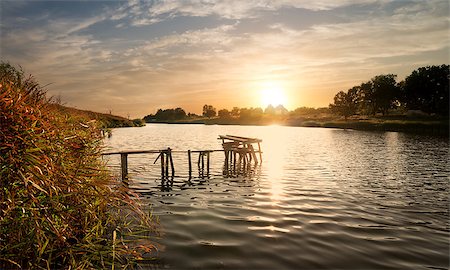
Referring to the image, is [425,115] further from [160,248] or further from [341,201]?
[160,248]

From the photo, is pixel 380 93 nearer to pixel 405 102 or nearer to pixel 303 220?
pixel 405 102

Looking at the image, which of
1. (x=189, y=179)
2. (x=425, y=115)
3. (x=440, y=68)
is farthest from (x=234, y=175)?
(x=440, y=68)

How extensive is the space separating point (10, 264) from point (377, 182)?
19.4m

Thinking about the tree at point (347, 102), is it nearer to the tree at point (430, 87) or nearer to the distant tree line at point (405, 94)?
the distant tree line at point (405, 94)

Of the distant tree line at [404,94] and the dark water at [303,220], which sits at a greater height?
the distant tree line at [404,94]

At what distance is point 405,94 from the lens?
105 m

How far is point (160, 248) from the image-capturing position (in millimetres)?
8359

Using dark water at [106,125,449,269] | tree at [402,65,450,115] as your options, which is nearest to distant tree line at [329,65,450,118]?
tree at [402,65,450,115]

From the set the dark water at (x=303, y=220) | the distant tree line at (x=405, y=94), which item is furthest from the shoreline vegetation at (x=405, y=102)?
the dark water at (x=303, y=220)

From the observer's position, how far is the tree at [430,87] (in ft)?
319

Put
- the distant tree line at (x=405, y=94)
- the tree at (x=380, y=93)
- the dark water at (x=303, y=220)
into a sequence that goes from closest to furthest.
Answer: the dark water at (x=303, y=220), the distant tree line at (x=405, y=94), the tree at (x=380, y=93)

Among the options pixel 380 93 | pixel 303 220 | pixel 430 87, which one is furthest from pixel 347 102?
pixel 303 220

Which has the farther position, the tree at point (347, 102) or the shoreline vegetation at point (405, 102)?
the tree at point (347, 102)

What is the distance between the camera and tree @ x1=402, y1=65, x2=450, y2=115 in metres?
97.3
